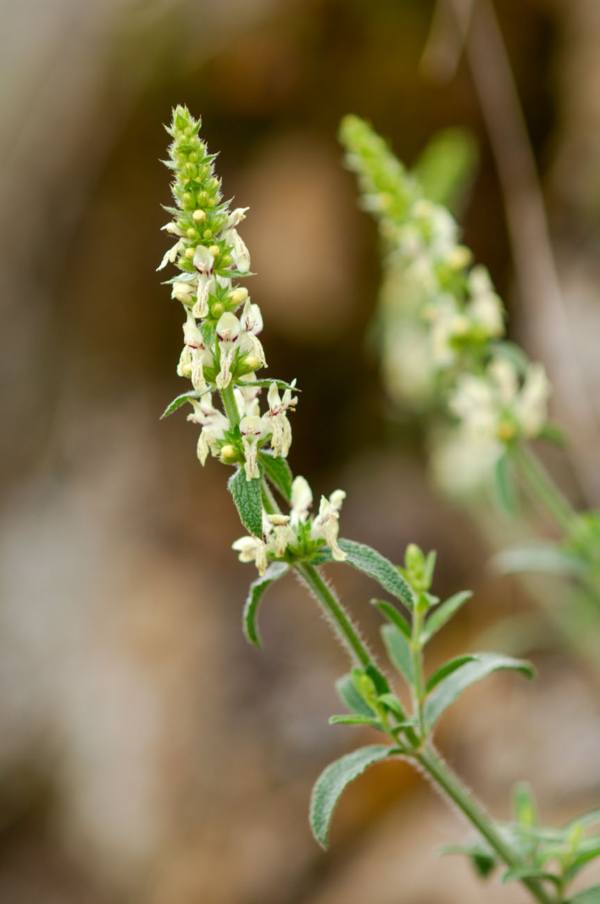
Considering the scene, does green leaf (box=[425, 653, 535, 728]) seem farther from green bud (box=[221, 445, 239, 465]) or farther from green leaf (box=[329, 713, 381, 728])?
green bud (box=[221, 445, 239, 465])

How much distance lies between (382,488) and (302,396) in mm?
883

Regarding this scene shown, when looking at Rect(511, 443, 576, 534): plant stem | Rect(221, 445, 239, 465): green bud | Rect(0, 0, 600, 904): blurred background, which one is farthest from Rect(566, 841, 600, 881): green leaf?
Rect(0, 0, 600, 904): blurred background

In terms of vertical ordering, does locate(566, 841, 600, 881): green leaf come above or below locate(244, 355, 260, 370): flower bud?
below

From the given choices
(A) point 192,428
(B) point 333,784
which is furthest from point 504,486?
(A) point 192,428

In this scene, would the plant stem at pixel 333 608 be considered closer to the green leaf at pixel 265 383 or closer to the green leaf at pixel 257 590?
the green leaf at pixel 257 590

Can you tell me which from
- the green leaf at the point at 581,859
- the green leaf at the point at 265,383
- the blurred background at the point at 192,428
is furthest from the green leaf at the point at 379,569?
the blurred background at the point at 192,428

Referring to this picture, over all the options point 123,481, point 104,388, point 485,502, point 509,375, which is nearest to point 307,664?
point 485,502

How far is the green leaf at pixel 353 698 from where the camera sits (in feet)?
5.46

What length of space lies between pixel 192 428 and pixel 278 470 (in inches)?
163

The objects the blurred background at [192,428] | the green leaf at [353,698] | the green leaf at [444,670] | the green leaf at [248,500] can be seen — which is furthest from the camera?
the blurred background at [192,428]

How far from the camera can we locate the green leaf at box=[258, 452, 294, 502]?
147 centimetres

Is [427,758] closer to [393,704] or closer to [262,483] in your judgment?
[393,704]

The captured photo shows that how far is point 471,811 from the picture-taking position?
1598mm

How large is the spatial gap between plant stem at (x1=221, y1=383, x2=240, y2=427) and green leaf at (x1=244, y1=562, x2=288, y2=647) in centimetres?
29
